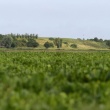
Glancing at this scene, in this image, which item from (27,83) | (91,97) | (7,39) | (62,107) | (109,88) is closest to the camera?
(62,107)

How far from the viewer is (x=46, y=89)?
8398mm

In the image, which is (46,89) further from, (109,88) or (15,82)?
(109,88)

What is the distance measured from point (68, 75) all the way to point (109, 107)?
4.85m

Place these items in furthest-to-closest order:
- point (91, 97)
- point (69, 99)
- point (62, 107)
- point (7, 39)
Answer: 1. point (7, 39)
2. point (91, 97)
3. point (69, 99)
4. point (62, 107)

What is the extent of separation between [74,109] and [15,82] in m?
2.66

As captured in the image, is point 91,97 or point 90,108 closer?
point 90,108

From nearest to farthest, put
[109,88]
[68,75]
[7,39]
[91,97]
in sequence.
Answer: [91,97], [109,88], [68,75], [7,39]

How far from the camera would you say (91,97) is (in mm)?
7551

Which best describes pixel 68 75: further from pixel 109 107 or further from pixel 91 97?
pixel 109 107

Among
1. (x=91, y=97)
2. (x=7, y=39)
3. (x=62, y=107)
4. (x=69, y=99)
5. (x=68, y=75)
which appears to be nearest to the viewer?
(x=62, y=107)

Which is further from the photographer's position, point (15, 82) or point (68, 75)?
point (68, 75)

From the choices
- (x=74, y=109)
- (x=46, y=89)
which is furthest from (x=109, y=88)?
(x=74, y=109)

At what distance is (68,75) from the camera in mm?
11195

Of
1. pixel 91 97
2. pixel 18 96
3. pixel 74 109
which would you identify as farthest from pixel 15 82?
pixel 74 109
